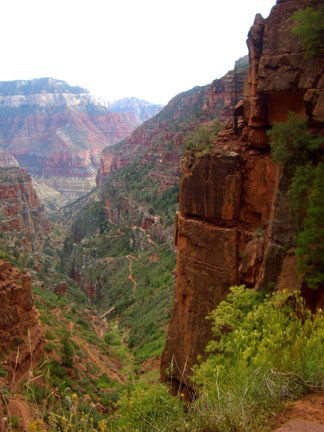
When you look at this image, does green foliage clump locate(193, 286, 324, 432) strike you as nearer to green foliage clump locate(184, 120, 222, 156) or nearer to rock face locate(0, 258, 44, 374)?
green foliage clump locate(184, 120, 222, 156)

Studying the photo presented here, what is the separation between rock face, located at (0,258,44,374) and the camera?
20.0 metres

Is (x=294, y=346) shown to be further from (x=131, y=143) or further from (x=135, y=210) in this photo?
(x=131, y=143)

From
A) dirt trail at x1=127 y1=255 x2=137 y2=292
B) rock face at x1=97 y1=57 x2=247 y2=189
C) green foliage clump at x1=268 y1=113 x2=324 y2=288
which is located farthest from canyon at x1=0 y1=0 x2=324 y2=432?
rock face at x1=97 y1=57 x2=247 y2=189

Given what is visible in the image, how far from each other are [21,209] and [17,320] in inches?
2855

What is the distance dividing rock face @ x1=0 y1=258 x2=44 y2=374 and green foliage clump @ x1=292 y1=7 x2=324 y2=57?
53.7ft

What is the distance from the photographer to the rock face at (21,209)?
2955 inches

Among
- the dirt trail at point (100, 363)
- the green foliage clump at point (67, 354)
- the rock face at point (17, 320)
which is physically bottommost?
the dirt trail at point (100, 363)

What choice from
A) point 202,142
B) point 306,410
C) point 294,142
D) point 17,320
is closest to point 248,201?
point 294,142

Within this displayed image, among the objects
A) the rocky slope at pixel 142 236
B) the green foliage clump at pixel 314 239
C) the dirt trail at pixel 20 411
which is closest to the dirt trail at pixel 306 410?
the green foliage clump at pixel 314 239

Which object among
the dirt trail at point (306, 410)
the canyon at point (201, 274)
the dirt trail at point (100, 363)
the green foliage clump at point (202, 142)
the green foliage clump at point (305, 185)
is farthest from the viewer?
the dirt trail at point (100, 363)

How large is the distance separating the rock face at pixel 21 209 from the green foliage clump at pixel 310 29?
208 feet

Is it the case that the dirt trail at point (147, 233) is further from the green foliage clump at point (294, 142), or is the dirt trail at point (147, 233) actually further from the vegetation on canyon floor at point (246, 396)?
the vegetation on canyon floor at point (246, 396)

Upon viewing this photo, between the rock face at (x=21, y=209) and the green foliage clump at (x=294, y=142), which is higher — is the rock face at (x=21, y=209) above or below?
below

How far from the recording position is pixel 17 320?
70.4 ft
